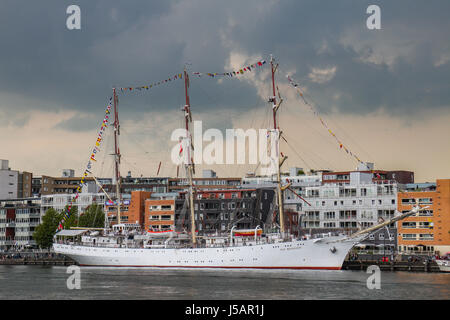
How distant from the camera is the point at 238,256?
341ft

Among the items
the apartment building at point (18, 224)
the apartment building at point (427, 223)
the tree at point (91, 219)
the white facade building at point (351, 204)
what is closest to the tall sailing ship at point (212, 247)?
the tree at point (91, 219)

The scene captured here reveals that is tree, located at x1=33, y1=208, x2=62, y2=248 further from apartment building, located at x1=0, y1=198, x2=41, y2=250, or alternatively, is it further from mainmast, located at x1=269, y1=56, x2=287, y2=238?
mainmast, located at x1=269, y1=56, x2=287, y2=238

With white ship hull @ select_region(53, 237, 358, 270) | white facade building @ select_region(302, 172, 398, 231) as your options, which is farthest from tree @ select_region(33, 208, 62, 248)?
white facade building @ select_region(302, 172, 398, 231)

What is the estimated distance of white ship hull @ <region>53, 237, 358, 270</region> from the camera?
325ft

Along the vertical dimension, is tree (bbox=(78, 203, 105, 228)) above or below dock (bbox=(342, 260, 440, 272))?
above

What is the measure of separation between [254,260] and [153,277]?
60.5ft

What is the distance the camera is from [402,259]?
111625 mm

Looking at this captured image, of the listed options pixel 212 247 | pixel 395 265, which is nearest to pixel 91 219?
pixel 212 247

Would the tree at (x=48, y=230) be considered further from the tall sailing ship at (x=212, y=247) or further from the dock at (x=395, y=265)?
the dock at (x=395, y=265)

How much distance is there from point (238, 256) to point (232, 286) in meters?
28.3
